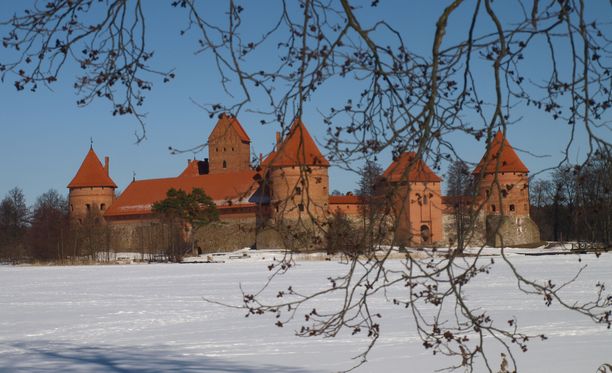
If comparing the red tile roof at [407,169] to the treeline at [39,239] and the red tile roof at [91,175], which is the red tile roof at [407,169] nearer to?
the treeline at [39,239]

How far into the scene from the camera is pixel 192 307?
10.9 m

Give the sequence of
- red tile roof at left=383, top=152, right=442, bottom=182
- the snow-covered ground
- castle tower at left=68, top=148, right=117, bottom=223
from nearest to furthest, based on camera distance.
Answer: red tile roof at left=383, top=152, right=442, bottom=182
the snow-covered ground
castle tower at left=68, top=148, right=117, bottom=223

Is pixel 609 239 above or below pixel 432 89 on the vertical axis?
below

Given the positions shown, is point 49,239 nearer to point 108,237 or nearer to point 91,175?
point 108,237

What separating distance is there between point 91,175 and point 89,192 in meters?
1.04

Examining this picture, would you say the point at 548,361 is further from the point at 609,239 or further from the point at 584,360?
the point at 609,239

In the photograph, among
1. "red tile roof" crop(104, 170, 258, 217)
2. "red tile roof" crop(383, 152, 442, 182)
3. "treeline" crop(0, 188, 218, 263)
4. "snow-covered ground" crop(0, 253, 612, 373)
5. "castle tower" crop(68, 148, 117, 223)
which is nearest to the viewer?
"red tile roof" crop(383, 152, 442, 182)

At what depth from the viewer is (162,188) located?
4850 centimetres

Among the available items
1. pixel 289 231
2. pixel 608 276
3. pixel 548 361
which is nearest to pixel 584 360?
pixel 548 361

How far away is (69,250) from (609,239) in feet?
119

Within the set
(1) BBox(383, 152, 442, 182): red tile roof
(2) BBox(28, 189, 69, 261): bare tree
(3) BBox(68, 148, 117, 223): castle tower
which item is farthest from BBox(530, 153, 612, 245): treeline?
(3) BBox(68, 148, 117, 223): castle tower

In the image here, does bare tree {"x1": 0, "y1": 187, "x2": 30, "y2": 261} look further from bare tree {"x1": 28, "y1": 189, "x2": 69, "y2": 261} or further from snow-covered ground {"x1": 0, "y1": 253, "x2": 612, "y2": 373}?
snow-covered ground {"x1": 0, "y1": 253, "x2": 612, "y2": 373}

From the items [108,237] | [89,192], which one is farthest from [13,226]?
[108,237]

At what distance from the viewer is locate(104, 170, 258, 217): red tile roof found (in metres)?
46.4
